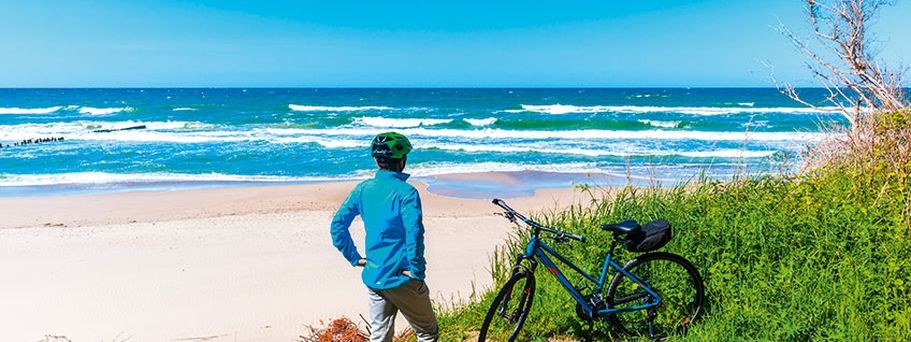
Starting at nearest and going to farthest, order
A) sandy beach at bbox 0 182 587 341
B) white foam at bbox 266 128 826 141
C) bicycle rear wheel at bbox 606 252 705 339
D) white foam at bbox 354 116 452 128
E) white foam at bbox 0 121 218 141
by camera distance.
A: bicycle rear wheel at bbox 606 252 705 339, sandy beach at bbox 0 182 587 341, white foam at bbox 266 128 826 141, white foam at bbox 0 121 218 141, white foam at bbox 354 116 452 128

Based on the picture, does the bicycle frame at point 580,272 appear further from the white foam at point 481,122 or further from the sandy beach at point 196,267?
the white foam at point 481,122

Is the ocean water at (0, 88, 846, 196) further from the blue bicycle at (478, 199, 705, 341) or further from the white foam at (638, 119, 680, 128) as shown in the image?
the blue bicycle at (478, 199, 705, 341)

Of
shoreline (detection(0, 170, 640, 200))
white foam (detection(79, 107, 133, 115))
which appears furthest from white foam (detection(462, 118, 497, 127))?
white foam (detection(79, 107, 133, 115))

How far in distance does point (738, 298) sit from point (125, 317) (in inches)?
215

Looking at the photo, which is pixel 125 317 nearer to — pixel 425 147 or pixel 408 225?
pixel 408 225

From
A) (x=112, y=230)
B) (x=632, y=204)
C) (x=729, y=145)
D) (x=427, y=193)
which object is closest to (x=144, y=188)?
(x=112, y=230)

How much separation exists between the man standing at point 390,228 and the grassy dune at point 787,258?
1396 millimetres

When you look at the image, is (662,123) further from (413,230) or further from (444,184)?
(413,230)

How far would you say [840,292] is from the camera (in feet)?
13.6

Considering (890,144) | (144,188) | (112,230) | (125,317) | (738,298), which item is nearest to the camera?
(738,298)

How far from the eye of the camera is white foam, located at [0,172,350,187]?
1714cm

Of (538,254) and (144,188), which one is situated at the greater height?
(538,254)

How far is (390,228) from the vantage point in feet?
11.2

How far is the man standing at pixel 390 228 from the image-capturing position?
3.35 metres
